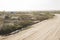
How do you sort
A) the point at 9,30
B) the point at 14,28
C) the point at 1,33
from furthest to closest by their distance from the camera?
1. the point at 14,28
2. the point at 9,30
3. the point at 1,33

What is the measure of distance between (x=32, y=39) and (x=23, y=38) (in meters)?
0.85

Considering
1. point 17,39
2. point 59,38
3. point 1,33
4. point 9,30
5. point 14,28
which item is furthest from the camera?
point 14,28

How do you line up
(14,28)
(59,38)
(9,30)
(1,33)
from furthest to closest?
(14,28) → (9,30) → (1,33) → (59,38)

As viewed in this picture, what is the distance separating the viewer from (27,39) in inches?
615

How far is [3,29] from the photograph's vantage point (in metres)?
19.2

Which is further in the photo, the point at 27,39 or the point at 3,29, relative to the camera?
the point at 3,29

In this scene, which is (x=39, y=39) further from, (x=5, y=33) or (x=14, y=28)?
(x=14, y=28)

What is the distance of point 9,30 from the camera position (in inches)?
779

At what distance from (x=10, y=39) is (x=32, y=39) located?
183cm

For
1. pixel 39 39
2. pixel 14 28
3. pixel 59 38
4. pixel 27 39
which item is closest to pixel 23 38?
pixel 27 39

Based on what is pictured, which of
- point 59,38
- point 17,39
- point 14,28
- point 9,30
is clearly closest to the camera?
point 17,39

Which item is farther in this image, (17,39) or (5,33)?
(5,33)

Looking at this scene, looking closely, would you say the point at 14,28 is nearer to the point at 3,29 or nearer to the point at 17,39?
the point at 3,29

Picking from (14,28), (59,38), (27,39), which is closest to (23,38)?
(27,39)
